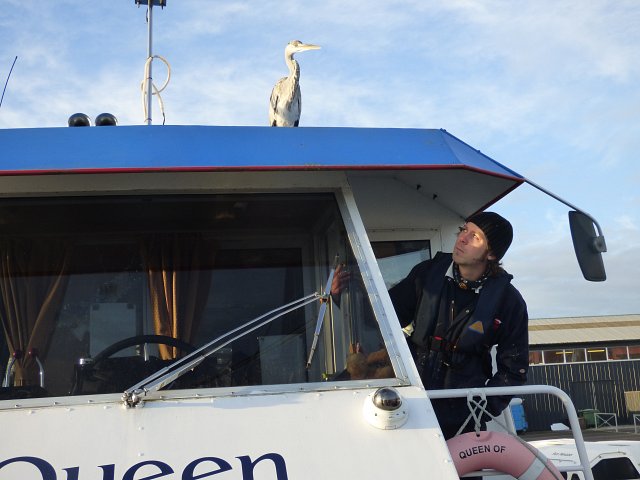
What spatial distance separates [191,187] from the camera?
140 inches

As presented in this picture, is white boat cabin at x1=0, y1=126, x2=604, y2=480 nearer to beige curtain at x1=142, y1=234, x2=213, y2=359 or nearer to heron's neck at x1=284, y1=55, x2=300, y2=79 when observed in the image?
beige curtain at x1=142, y1=234, x2=213, y2=359

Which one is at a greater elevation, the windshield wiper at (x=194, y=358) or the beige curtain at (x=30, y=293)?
the beige curtain at (x=30, y=293)

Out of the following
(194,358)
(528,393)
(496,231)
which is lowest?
(528,393)

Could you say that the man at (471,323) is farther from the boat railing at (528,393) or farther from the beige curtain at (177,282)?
the beige curtain at (177,282)

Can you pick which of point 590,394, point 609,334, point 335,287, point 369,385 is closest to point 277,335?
point 335,287

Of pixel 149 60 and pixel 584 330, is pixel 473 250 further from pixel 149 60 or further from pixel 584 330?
pixel 584 330

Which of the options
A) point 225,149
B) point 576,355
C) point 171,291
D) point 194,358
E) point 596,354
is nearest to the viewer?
point 194,358

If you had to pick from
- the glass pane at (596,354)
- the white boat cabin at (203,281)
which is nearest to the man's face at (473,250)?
the white boat cabin at (203,281)

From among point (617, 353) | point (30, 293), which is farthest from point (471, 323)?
point (617, 353)

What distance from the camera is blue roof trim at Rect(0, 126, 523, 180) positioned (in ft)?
10.4

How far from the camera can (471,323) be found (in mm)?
3627

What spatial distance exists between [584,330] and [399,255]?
39.2m

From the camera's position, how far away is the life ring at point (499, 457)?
115 inches

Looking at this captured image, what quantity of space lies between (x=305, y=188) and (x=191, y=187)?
52cm
